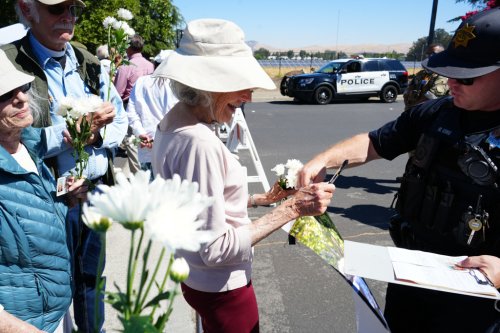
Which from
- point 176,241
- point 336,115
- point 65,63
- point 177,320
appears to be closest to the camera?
point 176,241

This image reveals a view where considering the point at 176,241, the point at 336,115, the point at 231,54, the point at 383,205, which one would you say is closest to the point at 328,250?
the point at 231,54

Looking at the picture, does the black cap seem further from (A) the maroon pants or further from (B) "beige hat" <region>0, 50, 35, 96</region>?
(B) "beige hat" <region>0, 50, 35, 96</region>

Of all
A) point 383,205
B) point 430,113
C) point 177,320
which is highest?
point 430,113

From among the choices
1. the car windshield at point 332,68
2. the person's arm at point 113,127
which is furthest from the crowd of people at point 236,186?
the car windshield at point 332,68

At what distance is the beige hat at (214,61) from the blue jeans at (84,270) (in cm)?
102

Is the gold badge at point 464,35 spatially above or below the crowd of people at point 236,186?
above

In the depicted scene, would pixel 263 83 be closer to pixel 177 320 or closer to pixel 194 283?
pixel 194 283

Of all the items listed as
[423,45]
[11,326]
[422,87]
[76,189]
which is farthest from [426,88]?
[423,45]

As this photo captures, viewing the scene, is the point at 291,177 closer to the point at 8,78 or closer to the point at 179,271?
the point at 8,78

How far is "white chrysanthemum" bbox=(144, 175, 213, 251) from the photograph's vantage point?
23.4 inches

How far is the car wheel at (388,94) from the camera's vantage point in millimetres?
17225

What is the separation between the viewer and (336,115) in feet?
45.1

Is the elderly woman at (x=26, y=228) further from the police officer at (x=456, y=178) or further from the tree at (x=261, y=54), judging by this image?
the tree at (x=261, y=54)

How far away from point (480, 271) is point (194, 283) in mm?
1065
